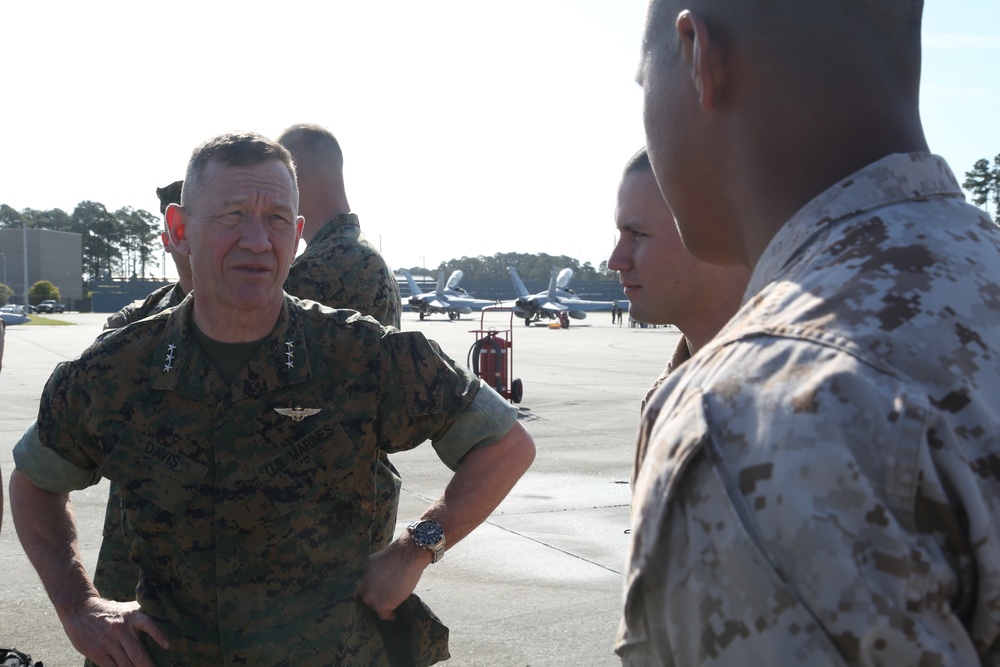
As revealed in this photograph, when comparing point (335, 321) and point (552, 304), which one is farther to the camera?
point (552, 304)

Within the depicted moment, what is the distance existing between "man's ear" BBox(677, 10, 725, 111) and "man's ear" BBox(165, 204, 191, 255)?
83.1 inches

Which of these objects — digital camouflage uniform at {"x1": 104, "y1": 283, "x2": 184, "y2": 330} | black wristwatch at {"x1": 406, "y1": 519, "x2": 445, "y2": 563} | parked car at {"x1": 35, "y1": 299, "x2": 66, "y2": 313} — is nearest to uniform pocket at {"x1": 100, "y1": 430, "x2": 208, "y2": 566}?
black wristwatch at {"x1": 406, "y1": 519, "x2": 445, "y2": 563}

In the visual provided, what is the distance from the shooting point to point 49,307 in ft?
310

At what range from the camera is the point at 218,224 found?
2.85 metres

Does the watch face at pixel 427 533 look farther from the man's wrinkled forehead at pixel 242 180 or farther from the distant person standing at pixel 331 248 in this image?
the distant person standing at pixel 331 248

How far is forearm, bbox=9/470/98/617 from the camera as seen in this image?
2.75 m

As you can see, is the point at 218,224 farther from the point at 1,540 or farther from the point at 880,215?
the point at 1,540

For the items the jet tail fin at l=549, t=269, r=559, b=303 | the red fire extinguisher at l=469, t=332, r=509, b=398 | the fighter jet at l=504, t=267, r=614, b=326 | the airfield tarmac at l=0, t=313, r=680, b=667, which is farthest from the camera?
the jet tail fin at l=549, t=269, r=559, b=303

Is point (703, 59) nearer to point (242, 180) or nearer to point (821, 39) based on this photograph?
point (821, 39)

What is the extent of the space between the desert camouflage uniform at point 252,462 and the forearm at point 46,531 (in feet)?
0.21

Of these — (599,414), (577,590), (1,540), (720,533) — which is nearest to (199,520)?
(720,533)

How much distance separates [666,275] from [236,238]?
4.41 feet

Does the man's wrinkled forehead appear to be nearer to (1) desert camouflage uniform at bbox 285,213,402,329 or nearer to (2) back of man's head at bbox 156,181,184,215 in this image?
(1) desert camouflage uniform at bbox 285,213,402,329

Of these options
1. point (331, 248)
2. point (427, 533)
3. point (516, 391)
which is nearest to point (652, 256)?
point (427, 533)
